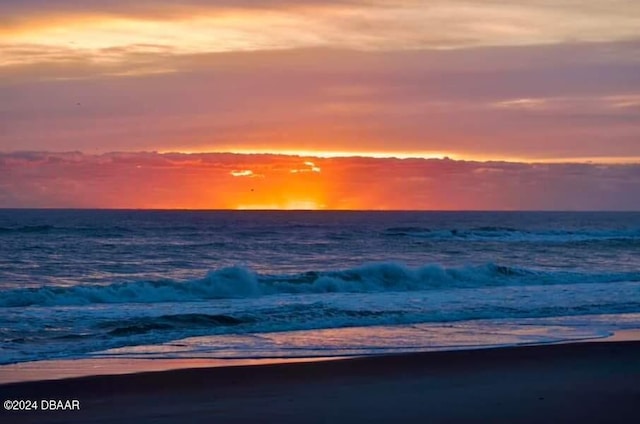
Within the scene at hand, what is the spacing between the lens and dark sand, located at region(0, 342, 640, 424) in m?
9.66

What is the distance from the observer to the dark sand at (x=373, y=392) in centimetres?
966

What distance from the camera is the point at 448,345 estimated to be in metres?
15.6

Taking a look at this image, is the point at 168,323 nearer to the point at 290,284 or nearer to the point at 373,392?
the point at 373,392

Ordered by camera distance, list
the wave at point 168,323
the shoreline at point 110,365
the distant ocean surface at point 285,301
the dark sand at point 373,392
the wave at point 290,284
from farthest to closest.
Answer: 1. the wave at point 290,284
2. the wave at point 168,323
3. the distant ocean surface at point 285,301
4. the shoreline at point 110,365
5. the dark sand at point 373,392

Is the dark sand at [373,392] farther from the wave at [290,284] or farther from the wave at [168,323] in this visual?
the wave at [290,284]

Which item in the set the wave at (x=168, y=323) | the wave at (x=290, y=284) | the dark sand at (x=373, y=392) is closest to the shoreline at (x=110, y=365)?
the dark sand at (x=373, y=392)

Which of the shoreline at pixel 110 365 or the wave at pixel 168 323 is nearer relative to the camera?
the shoreline at pixel 110 365

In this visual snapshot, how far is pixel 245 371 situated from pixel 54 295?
483 inches

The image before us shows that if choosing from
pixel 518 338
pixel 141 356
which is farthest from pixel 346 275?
pixel 141 356

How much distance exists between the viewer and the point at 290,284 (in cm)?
2898

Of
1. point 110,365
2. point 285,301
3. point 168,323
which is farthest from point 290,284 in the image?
point 110,365

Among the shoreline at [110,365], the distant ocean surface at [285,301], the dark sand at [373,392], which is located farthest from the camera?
the distant ocean surface at [285,301]

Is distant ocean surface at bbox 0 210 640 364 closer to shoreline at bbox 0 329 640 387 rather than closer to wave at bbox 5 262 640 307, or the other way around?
wave at bbox 5 262 640 307

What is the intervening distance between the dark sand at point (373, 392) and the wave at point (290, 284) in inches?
464
